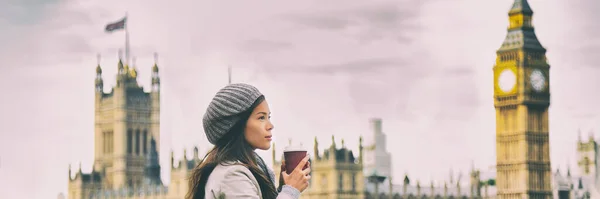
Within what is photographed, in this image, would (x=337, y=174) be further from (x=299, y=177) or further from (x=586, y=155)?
(x=299, y=177)

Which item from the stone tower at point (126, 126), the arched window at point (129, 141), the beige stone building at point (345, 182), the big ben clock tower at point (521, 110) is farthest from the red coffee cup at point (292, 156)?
the arched window at point (129, 141)

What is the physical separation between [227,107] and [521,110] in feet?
257

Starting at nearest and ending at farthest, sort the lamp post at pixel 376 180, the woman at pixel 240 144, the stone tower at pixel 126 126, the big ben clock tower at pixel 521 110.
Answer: the woman at pixel 240 144, the lamp post at pixel 376 180, the big ben clock tower at pixel 521 110, the stone tower at pixel 126 126

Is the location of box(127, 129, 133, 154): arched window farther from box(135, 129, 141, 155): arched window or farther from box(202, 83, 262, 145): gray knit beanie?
box(202, 83, 262, 145): gray knit beanie

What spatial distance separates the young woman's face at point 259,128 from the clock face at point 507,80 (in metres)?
77.4

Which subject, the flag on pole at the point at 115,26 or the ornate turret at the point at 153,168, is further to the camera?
the ornate turret at the point at 153,168

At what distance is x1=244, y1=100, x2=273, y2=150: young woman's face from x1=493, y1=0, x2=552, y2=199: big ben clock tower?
77.1 metres

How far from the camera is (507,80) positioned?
Result: 82.2 metres

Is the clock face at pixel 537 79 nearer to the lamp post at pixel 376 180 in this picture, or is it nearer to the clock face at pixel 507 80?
the clock face at pixel 507 80

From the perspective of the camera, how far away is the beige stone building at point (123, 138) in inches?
3895

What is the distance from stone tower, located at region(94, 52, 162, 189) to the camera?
103000 mm

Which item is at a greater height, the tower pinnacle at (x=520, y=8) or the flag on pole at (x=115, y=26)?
the flag on pole at (x=115, y=26)

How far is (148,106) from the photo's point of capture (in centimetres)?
10669

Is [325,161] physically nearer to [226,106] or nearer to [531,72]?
[531,72]
